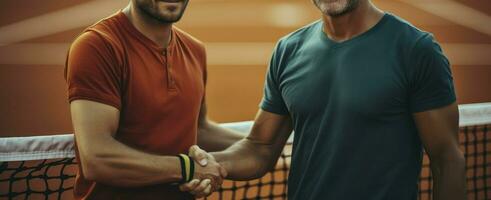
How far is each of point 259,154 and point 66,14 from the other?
596 centimetres

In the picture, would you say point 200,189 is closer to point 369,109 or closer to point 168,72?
point 168,72

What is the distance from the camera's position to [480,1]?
8.68 metres

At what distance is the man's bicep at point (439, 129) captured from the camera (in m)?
1.52

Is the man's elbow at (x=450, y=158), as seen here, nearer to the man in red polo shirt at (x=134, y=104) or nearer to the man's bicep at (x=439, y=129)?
the man's bicep at (x=439, y=129)

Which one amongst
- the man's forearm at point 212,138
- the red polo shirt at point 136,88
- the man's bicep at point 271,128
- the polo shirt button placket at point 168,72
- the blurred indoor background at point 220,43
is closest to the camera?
the red polo shirt at point 136,88

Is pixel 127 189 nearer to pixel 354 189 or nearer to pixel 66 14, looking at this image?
pixel 354 189

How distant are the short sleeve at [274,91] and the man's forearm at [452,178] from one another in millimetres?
Answer: 513

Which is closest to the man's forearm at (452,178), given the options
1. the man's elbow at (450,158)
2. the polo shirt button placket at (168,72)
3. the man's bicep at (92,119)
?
the man's elbow at (450,158)

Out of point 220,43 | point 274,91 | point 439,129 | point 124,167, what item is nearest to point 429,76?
point 439,129

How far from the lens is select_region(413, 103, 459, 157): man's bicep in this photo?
152cm

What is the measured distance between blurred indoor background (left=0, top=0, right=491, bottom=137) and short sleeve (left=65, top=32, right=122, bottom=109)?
4.89m

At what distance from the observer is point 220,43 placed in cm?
808

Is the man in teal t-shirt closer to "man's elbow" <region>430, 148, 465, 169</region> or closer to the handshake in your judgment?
"man's elbow" <region>430, 148, 465, 169</region>

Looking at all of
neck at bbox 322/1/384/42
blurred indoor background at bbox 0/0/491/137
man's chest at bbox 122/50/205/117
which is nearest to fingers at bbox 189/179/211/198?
man's chest at bbox 122/50/205/117
